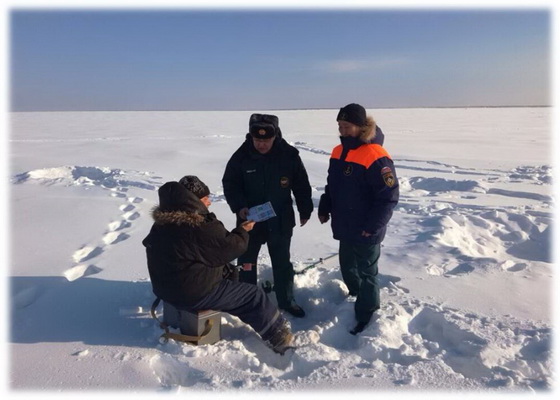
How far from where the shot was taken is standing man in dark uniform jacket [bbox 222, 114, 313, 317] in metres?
3.38

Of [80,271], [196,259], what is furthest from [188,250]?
[80,271]

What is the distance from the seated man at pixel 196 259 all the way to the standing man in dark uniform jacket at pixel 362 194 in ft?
2.46

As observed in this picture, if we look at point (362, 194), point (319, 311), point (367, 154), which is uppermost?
point (367, 154)

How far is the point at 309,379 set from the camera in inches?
99.7

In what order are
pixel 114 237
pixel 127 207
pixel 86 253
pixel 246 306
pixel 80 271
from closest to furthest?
pixel 246 306 → pixel 80 271 → pixel 86 253 → pixel 114 237 → pixel 127 207

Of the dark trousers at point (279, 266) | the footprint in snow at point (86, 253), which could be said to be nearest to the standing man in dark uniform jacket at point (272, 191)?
the dark trousers at point (279, 266)

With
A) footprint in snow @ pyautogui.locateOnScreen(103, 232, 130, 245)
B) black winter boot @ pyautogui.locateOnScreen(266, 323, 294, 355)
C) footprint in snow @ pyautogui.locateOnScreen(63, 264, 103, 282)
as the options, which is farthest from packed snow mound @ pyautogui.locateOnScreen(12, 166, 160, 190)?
black winter boot @ pyautogui.locateOnScreen(266, 323, 294, 355)

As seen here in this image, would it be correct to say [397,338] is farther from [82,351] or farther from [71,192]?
[71,192]

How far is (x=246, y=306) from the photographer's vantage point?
295cm

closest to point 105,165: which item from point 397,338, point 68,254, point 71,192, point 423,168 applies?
point 71,192

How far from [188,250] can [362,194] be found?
1316mm

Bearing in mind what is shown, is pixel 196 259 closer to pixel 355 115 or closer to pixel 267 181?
pixel 267 181

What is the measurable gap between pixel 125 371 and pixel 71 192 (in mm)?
5817

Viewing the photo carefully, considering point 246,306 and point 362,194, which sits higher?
point 362,194
